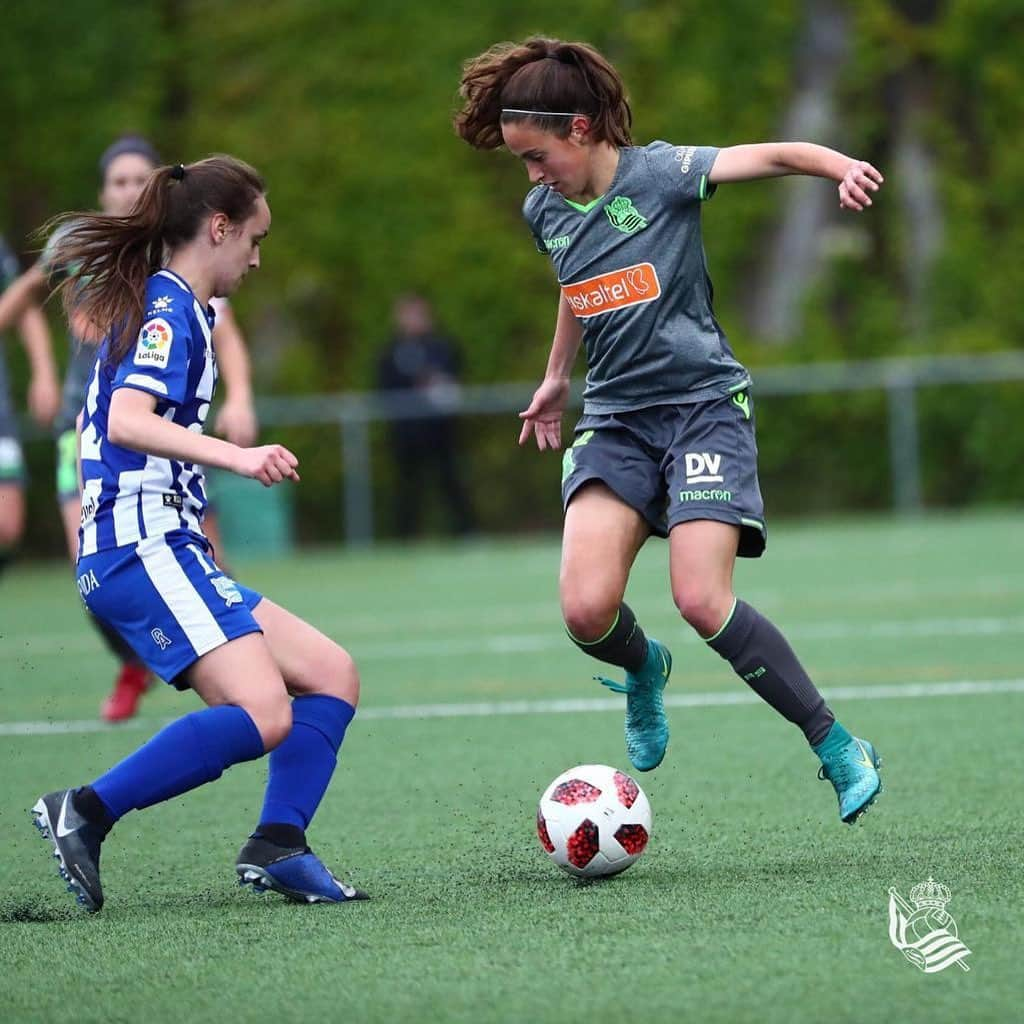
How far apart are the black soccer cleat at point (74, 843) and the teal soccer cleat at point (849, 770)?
1.64 metres

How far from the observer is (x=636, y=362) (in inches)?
189

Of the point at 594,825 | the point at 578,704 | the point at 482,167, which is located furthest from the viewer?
the point at 482,167

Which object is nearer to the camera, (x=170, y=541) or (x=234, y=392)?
(x=170, y=541)

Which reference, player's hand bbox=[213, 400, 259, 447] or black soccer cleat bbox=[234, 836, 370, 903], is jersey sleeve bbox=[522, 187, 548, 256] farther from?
black soccer cleat bbox=[234, 836, 370, 903]

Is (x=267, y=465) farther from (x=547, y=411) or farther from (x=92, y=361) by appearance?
(x=92, y=361)

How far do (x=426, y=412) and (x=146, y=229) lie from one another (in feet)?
44.4

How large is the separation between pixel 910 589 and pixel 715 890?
23.7 feet

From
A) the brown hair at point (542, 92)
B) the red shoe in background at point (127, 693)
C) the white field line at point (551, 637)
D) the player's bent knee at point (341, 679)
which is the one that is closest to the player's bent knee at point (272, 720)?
the player's bent knee at point (341, 679)

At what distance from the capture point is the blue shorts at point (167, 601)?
4090mm

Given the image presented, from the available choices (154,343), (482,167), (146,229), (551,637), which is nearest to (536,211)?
(146,229)

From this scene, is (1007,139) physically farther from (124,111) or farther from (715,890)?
(715,890)

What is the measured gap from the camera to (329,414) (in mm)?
18312

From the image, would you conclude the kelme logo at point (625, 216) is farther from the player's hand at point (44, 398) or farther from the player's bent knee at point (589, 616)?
the player's hand at point (44, 398)

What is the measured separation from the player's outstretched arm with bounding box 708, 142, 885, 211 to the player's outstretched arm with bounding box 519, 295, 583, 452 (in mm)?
658
